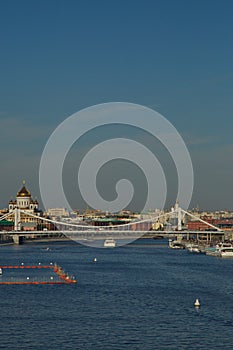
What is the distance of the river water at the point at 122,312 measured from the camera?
24.9m

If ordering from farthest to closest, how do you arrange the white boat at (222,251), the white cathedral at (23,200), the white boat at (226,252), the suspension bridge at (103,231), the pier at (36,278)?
1. the white cathedral at (23,200)
2. the suspension bridge at (103,231)
3. the white boat at (222,251)
4. the white boat at (226,252)
5. the pier at (36,278)

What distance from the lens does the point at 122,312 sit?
1195 inches

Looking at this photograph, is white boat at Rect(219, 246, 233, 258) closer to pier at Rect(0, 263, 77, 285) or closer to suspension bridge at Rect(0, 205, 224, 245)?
suspension bridge at Rect(0, 205, 224, 245)

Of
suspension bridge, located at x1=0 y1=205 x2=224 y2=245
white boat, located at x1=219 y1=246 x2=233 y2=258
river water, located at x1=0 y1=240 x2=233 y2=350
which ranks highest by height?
suspension bridge, located at x1=0 y1=205 x2=224 y2=245

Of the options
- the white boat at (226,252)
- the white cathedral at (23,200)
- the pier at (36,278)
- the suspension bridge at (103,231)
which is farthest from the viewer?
the white cathedral at (23,200)

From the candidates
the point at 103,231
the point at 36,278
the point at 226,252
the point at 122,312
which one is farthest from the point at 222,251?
the point at 122,312

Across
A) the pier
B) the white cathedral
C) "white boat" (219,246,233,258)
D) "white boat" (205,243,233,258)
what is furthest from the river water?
the white cathedral

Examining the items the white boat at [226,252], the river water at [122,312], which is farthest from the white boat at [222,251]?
the river water at [122,312]

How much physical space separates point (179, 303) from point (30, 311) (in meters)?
6.42

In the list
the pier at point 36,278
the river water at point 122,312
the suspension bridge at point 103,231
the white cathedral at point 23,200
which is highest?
the white cathedral at point 23,200

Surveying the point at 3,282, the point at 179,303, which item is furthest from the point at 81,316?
the point at 3,282

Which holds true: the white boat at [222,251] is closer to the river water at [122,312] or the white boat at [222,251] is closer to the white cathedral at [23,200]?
the river water at [122,312]

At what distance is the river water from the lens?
81.7 ft

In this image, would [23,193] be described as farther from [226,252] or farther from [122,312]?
[122,312]
